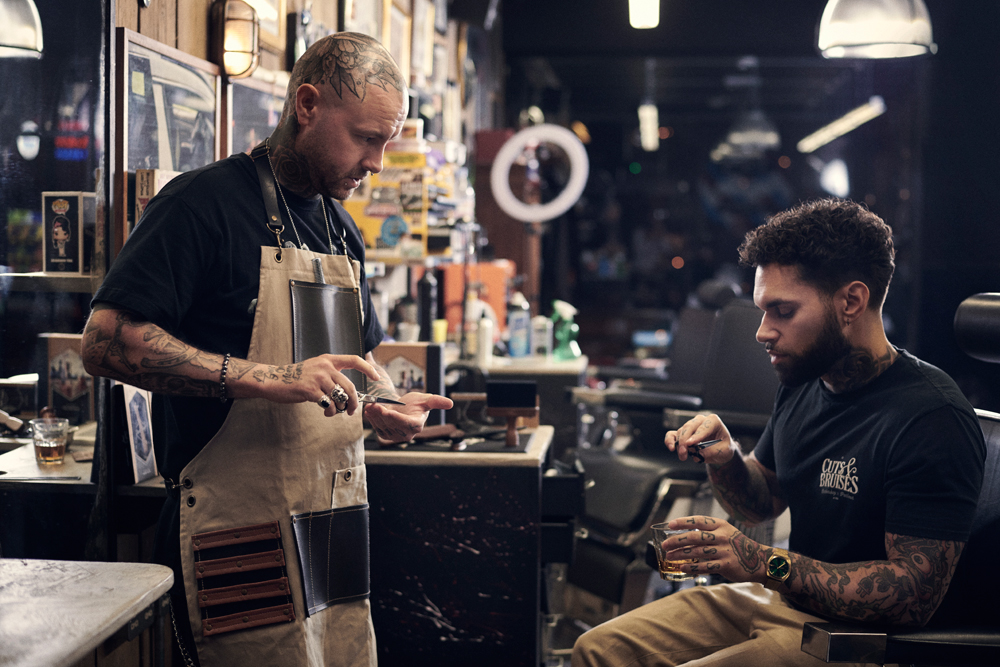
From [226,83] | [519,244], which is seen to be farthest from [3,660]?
[519,244]

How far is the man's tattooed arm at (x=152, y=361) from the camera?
138cm

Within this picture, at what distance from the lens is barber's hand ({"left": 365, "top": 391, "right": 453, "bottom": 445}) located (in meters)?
1.69

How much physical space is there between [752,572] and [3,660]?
114cm

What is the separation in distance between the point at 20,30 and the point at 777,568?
70.1 inches

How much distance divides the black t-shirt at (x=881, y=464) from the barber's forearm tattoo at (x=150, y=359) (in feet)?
3.76

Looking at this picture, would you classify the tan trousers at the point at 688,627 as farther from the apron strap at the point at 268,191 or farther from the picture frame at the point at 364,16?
the picture frame at the point at 364,16

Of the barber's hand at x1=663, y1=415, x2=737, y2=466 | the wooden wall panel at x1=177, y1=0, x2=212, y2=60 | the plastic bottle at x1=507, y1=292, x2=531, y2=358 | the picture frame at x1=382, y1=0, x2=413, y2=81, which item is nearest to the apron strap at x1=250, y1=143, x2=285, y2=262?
the wooden wall panel at x1=177, y1=0, x2=212, y2=60

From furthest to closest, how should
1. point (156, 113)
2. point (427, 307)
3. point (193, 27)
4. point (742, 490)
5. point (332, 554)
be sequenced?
point (427, 307) → point (193, 27) → point (156, 113) → point (742, 490) → point (332, 554)

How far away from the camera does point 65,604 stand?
1.09 meters

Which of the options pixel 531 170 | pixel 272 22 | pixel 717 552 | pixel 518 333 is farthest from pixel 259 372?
pixel 531 170

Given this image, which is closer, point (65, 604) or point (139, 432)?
point (65, 604)

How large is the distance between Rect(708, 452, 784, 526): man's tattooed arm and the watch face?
375mm

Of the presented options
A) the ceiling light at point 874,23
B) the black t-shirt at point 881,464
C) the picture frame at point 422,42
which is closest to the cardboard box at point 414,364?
the black t-shirt at point 881,464

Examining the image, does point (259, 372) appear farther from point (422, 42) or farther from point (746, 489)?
point (422, 42)
